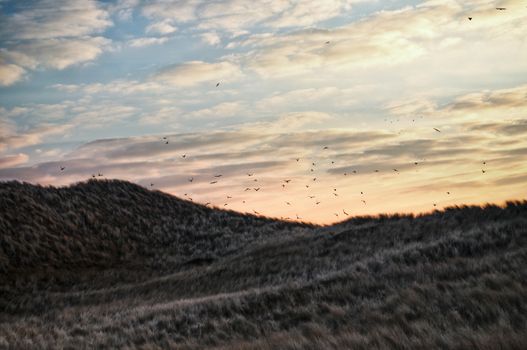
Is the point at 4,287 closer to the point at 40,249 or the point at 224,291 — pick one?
the point at 40,249

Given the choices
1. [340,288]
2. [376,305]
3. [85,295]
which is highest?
[376,305]

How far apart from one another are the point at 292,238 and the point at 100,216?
1863 cm

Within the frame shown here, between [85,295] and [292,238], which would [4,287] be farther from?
[292,238]

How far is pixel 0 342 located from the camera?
1608cm

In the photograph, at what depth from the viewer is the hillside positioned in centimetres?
1133

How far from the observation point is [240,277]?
28.1 meters

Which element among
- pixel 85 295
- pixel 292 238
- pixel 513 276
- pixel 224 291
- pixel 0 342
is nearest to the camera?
pixel 513 276

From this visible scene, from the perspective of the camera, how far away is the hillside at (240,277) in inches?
446

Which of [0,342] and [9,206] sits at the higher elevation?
[0,342]

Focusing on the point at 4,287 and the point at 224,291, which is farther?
the point at 4,287

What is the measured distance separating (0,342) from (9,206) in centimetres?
2497

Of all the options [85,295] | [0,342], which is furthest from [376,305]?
[85,295]

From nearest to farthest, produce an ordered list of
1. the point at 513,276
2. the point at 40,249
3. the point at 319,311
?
the point at 513,276 → the point at 319,311 → the point at 40,249

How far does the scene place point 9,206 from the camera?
38094 mm
